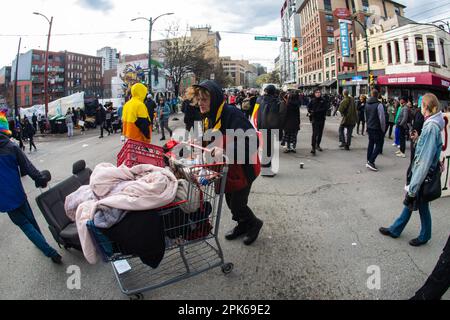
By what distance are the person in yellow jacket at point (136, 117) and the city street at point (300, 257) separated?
2.20 m

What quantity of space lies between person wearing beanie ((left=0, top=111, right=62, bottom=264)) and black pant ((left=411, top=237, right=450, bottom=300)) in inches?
150

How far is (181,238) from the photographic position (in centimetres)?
300

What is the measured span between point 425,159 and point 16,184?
15.2 ft

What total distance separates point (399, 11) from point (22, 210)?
95.0m

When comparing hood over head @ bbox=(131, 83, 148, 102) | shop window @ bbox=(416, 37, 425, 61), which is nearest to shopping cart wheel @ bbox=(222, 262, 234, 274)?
hood over head @ bbox=(131, 83, 148, 102)

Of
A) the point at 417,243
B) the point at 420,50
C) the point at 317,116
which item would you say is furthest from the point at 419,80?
the point at 417,243

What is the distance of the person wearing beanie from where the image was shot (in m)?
3.37

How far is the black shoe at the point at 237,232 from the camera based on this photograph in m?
4.13

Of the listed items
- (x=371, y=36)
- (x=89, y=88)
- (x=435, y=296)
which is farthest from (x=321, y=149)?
(x=89, y=88)

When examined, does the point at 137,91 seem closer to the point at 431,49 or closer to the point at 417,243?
the point at 417,243

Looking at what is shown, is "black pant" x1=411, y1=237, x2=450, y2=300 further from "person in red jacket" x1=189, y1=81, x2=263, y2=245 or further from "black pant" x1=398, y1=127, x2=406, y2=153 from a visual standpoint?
"black pant" x1=398, y1=127, x2=406, y2=153

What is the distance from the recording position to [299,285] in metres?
3.07

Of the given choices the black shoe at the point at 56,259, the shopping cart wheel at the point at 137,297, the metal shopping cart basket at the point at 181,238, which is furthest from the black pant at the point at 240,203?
the black shoe at the point at 56,259
